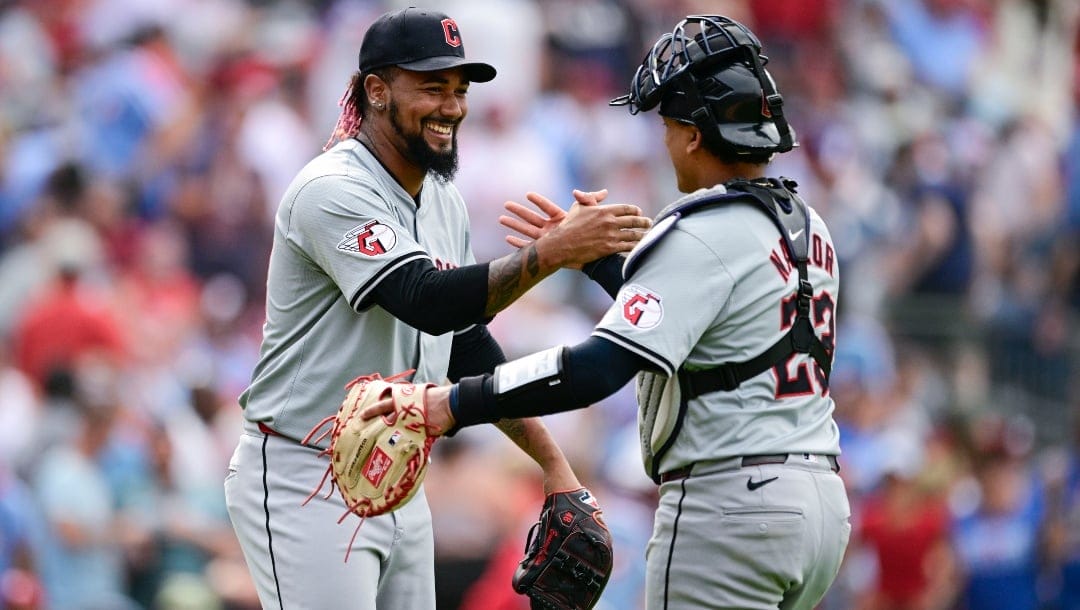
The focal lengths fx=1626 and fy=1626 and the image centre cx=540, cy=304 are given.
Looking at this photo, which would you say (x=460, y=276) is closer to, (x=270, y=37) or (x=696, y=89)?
(x=696, y=89)

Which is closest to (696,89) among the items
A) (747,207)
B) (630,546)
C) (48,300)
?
(747,207)

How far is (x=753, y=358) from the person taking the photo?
173 inches

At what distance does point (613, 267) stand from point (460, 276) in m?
0.50

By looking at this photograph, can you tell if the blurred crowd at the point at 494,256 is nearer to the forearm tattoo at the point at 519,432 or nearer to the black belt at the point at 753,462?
the forearm tattoo at the point at 519,432

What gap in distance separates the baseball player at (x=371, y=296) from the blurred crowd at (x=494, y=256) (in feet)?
10.9

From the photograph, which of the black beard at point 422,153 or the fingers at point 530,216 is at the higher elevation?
the black beard at point 422,153

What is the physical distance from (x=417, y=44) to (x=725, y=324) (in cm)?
130

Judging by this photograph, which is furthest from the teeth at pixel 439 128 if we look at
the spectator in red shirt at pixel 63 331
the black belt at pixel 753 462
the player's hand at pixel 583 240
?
the spectator in red shirt at pixel 63 331

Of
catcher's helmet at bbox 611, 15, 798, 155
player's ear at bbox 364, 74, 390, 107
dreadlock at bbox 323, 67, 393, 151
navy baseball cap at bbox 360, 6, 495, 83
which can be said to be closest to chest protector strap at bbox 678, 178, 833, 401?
catcher's helmet at bbox 611, 15, 798, 155

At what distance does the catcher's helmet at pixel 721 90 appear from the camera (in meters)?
4.48

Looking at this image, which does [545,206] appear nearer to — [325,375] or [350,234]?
[350,234]

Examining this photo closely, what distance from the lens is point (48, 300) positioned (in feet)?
31.2

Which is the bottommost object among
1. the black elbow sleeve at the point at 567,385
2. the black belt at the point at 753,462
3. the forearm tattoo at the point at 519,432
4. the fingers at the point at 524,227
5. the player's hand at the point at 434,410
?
the forearm tattoo at the point at 519,432

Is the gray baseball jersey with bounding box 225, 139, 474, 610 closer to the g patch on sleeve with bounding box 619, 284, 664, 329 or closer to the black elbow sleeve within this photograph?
the black elbow sleeve
